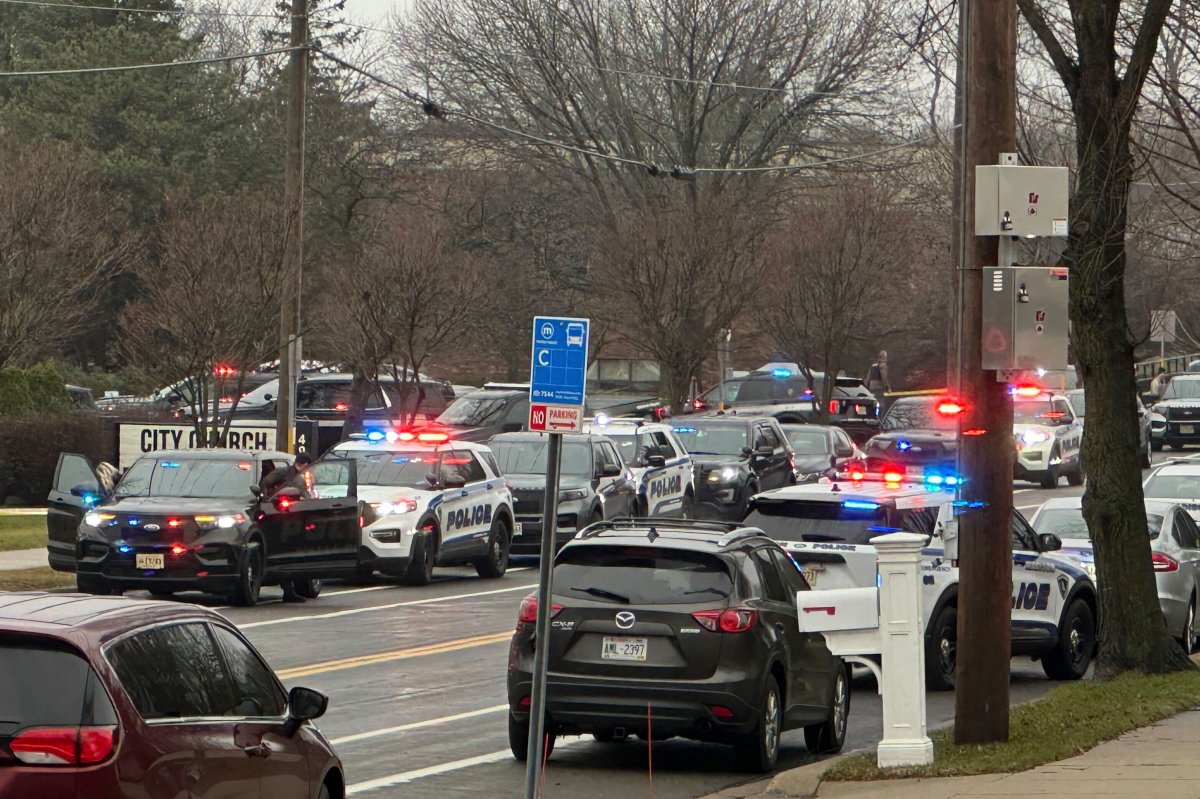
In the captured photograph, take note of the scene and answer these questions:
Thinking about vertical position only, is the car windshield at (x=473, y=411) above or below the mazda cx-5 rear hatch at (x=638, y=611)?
above

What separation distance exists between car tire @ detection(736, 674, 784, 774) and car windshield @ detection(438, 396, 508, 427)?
24.8 metres

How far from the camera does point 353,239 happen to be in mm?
51281

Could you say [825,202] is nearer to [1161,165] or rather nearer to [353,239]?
[353,239]

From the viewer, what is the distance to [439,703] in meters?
14.5

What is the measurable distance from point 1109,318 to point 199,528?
1030 centimetres

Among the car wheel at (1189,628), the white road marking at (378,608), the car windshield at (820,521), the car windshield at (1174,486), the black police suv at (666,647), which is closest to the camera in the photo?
the black police suv at (666,647)

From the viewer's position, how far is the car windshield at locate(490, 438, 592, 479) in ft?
Result: 88.2

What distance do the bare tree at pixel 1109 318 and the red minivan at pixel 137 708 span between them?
882cm

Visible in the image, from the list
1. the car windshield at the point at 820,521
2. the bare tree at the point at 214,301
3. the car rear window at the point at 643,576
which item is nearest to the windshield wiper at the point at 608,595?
the car rear window at the point at 643,576

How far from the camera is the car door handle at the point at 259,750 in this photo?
23.7ft

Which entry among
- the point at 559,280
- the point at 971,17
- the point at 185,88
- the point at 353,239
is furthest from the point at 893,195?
the point at 971,17

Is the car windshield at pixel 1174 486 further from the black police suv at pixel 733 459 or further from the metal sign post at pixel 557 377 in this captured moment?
the metal sign post at pixel 557 377

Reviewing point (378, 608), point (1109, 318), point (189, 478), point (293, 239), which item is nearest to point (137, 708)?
point (1109, 318)

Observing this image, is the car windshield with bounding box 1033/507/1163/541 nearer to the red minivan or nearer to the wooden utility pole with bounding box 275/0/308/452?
the wooden utility pole with bounding box 275/0/308/452
